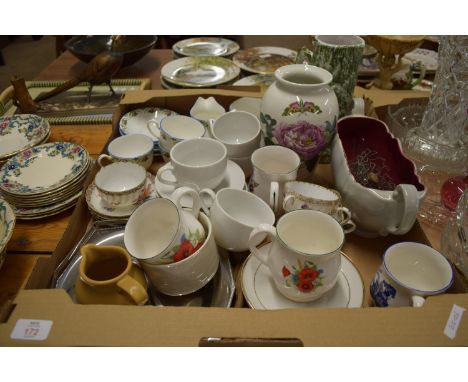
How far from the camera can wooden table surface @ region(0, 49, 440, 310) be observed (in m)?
0.68

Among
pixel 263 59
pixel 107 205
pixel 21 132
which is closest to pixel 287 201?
pixel 107 205

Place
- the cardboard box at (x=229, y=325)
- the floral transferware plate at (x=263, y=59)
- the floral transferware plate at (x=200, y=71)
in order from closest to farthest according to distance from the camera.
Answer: the cardboard box at (x=229, y=325) → the floral transferware plate at (x=200, y=71) → the floral transferware plate at (x=263, y=59)

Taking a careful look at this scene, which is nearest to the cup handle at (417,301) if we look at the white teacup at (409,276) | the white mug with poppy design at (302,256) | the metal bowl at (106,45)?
the white teacup at (409,276)

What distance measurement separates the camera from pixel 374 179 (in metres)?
0.82

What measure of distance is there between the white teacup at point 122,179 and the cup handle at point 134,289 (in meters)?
0.25

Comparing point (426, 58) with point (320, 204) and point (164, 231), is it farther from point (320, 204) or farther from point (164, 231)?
point (164, 231)

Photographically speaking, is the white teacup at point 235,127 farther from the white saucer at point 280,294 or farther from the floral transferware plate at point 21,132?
the floral transferware plate at point 21,132

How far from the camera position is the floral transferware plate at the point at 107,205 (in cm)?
76

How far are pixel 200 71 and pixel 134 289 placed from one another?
3.40ft

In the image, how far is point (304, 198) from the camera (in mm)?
671

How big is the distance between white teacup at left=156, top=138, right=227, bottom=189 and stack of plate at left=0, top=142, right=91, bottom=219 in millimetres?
216

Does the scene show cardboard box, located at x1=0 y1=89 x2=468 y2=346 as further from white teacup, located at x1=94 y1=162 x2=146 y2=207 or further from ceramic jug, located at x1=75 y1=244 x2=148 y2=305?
white teacup, located at x1=94 y1=162 x2=146 y2=207

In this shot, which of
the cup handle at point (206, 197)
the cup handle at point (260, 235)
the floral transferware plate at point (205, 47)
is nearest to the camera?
the cup handle at point (260, 235)

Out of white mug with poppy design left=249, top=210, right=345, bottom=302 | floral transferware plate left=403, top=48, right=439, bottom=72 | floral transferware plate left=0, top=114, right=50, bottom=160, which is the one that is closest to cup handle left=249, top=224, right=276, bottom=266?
Result: white mug with poppy design left=249, top=210, right=345, bottom=302
